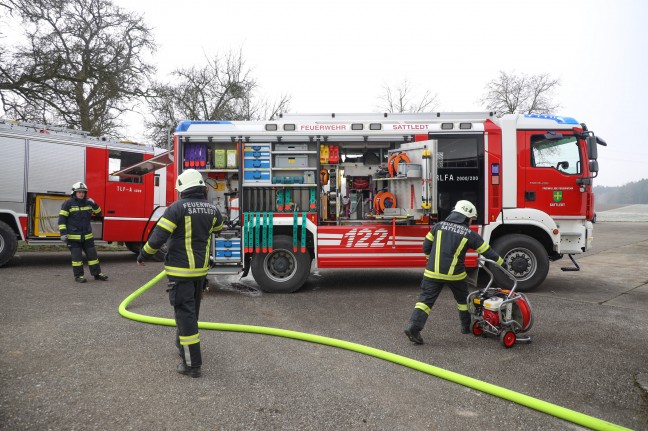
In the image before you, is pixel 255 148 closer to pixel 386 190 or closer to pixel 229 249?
pixel 229 249

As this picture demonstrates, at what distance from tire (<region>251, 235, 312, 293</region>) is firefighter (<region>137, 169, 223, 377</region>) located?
3.14 meters

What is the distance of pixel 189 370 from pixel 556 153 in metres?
6.64

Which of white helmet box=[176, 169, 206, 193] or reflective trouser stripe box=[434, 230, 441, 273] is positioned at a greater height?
white helmet box=[176, 169, 206, 193]

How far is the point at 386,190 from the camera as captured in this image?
739cm

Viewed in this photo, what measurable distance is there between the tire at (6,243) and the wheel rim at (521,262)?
9666mm

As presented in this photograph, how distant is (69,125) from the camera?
15117 millimetres

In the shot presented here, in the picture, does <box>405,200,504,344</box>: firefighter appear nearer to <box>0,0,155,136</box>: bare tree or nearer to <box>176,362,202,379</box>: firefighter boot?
<box>176,362,202,379</box>: firefighter boot

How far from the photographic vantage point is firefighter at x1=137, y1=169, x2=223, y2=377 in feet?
12.2

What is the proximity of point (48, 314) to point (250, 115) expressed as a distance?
17820 millimetres

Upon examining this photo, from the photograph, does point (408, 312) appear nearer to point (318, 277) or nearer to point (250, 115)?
point (318, 277)

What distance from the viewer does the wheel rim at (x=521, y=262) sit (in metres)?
7.16

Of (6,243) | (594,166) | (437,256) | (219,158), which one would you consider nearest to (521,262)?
(594,166)

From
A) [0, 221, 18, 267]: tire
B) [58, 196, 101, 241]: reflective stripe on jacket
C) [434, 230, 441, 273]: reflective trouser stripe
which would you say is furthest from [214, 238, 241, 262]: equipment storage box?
[0, 221, 18, 267]: tire

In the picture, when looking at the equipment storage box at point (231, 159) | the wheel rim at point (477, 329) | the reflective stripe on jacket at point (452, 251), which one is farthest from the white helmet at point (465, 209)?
the equipment storage box at point (231, 159)
